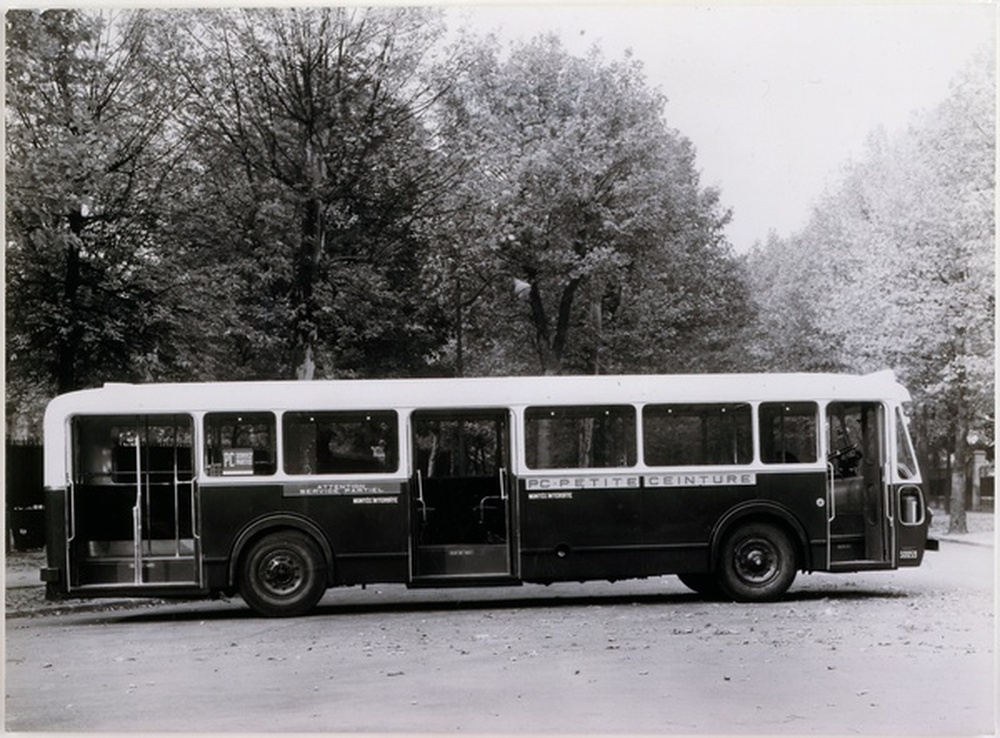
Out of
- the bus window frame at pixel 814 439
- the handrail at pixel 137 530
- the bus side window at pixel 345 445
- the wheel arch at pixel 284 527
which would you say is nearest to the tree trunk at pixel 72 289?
the handrail at pixel 137 530

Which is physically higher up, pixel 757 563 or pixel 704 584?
pixel 757 563

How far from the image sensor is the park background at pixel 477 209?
13695 mm

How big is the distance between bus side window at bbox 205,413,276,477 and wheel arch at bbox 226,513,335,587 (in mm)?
434

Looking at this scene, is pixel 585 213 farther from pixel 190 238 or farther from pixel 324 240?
pixel 190 238

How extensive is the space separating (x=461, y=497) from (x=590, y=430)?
1344 mm

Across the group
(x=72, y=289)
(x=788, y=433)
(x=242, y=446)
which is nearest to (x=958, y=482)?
(x=788, y=433)

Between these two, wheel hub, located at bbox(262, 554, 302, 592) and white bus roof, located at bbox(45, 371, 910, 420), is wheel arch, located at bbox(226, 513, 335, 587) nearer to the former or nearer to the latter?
wheel hub, located at bbox(262, 554, 302, 592)

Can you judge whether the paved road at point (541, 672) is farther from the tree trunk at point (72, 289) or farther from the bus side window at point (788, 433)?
the tree trunk at point (72, 289)

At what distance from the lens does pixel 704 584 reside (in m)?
15.8

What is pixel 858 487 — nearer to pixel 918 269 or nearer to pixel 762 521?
pixel 762 521

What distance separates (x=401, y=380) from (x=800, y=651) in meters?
4.33

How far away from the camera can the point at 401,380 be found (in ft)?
49.9

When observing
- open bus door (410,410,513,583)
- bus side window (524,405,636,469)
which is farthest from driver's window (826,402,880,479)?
open bus door (410,410,513,583)

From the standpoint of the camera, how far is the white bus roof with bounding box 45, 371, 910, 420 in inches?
589
